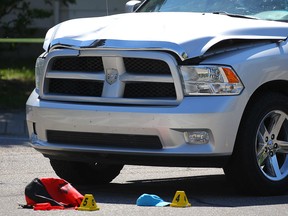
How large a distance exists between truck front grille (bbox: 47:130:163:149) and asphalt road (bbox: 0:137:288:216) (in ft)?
1.43

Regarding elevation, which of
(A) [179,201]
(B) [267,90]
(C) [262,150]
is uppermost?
(B) [267,90]

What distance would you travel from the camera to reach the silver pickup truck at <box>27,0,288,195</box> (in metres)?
7.91

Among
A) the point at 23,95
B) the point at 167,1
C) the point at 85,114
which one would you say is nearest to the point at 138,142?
the point at 85,114

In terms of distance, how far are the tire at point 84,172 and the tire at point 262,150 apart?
142cm

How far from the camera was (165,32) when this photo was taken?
806 centimetres

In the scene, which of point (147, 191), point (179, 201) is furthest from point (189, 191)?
point (179, 201)

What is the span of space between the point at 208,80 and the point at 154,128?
56 centimetres

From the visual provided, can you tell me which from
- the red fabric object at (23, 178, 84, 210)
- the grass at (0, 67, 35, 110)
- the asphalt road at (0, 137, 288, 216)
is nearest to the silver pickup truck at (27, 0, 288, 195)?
the asphalt road at (0, 137, 288, 216)

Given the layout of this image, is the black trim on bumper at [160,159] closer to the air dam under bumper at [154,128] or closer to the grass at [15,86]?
the air dam under bumper at [154,128]

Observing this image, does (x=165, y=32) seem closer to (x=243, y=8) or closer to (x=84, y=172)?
(x=243, y=8)

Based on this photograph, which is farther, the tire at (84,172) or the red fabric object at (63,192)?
the tire at (84,172)

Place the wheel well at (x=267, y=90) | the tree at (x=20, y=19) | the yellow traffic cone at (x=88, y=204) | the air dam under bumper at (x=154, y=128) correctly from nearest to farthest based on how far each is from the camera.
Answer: the yellow traffic cone at (x=88, y=204), the air dam under bumper at (x=154, y=128), the wheel well at (x=267, y=90), the tree at (x=20, y=19)

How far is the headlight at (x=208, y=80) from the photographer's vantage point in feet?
26.0

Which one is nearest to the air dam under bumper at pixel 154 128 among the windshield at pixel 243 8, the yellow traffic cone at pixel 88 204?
the yellow traffic cone at pixel 88 204
